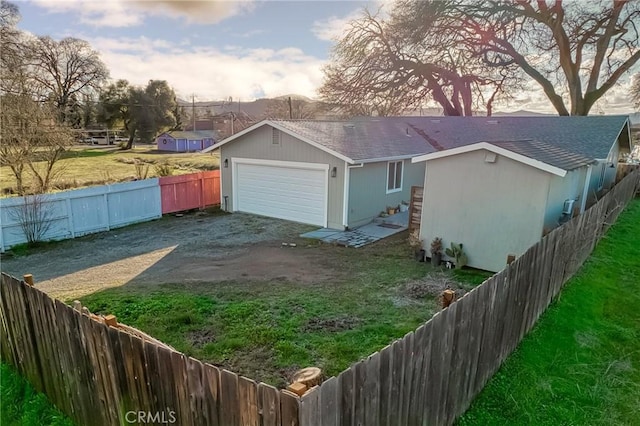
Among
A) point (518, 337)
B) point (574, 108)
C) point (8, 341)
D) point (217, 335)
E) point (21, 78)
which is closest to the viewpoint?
point (8, 341)

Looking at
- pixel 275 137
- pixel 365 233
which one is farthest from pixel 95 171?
pixel 365 233

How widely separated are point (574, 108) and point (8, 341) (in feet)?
111

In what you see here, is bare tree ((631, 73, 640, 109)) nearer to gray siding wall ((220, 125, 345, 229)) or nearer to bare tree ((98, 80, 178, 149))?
gray siding wall ((220, 125, 345, 229))

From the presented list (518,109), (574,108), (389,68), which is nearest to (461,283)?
(389,68)

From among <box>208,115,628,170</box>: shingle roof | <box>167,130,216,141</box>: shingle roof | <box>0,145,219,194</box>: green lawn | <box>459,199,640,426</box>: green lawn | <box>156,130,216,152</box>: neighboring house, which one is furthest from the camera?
<box>167,130,216,141</box>: shingle roof

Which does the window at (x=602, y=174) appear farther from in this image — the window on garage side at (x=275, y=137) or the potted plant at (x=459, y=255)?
the window on garage side at (x=275, y=137)

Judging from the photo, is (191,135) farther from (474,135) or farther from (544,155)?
(544,155)

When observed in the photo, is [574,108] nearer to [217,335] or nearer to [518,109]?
[518,109]

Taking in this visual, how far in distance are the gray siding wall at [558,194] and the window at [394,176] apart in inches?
232

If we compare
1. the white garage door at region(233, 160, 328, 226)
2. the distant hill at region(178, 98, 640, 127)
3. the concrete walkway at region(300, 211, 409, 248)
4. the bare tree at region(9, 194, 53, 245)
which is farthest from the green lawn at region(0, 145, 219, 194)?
the distant hill at region(178, 98, 640, 127)

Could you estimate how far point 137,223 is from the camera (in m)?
13.5

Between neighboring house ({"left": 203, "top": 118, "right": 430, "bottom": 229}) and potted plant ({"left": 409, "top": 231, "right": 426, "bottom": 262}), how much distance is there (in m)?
2.91

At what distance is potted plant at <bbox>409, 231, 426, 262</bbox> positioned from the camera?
9992 mm

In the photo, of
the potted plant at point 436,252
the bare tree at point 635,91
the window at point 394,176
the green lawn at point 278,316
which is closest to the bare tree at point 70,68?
the window at point 394,176
